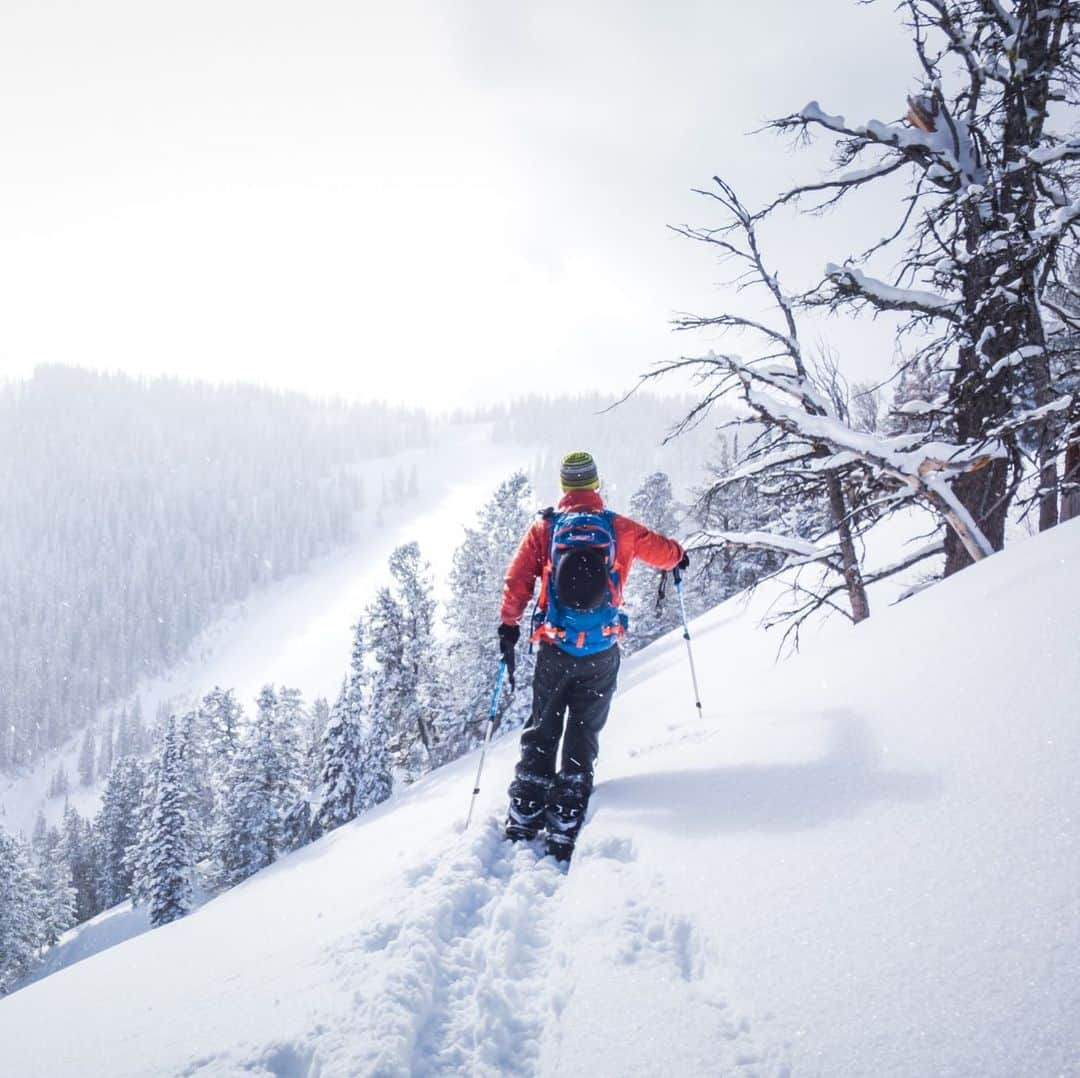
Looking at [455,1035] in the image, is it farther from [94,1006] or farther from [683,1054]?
[94,1006]

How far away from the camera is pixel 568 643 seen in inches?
178

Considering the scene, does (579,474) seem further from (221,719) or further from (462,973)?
(221,719)

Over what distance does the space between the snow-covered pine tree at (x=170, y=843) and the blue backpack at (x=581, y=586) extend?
105ft

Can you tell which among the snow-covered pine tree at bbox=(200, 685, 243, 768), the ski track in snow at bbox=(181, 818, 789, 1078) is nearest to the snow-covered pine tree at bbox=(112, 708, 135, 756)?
the snow-covered pine tree at bbox=(200, 685, 243, 768)

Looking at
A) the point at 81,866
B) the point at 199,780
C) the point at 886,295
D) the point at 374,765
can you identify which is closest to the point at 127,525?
the point at 81,866

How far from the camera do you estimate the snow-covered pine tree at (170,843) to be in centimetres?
2873

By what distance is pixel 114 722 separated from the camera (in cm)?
9550

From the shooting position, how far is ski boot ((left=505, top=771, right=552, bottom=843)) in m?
4.14

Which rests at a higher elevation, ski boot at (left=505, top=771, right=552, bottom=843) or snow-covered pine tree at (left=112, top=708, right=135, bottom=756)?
ski boot at (left=505, top=771, right=552, bottom=843)

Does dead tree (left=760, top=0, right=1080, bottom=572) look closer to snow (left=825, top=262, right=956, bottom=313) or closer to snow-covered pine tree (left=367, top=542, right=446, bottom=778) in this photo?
snow (left=825, top=262, right=956, bottom=313)

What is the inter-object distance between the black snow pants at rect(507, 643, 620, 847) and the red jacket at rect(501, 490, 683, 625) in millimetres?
438

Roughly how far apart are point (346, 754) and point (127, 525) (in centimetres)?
14739

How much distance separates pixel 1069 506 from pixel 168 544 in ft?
510

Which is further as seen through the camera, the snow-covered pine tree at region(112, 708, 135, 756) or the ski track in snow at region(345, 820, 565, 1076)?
the snow-covered pine tree at region(112, 708, 135, 756)
